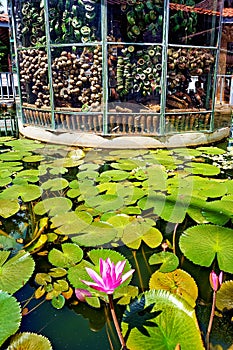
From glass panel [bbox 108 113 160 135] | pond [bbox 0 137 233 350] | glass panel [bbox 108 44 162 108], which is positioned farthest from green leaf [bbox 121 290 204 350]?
glass panel [bbox 108 44 162 108]

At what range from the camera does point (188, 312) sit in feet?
3.17

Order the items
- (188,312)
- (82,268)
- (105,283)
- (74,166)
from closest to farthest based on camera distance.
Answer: (105,283) → (188,312) → (82,268) → (74,166)

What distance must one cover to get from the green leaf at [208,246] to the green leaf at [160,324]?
378 mm

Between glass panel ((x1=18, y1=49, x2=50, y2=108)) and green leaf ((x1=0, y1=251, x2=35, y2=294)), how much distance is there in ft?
10.1

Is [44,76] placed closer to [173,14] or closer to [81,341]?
[173,14]

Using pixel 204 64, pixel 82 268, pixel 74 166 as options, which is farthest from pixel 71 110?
pixel 82 268

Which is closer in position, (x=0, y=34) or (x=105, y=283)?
(x=105, y=283)

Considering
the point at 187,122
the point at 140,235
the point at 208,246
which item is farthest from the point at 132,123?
the point at 208,246

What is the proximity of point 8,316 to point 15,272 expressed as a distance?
279mm

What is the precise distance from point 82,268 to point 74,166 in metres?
1.80

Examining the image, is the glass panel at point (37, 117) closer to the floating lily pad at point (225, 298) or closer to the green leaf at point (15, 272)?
the green leaf at point (15, 272)

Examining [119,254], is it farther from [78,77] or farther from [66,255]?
[78,77]

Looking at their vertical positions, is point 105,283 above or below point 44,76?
below

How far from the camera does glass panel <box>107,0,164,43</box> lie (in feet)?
11.4
